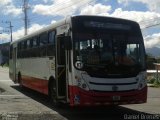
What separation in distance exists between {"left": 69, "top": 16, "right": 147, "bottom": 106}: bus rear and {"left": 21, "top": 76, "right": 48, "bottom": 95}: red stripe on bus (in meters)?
3.86

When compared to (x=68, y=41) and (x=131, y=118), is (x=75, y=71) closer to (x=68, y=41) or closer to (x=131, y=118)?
(x=68, y=41)

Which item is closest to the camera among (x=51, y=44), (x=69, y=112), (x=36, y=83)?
(x=69, y=112)

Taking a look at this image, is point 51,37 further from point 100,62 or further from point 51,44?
point 100,62

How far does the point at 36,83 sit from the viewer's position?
19406 millimetres

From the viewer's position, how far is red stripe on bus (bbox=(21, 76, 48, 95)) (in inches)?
682

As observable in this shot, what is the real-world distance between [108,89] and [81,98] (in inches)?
A: 34.7

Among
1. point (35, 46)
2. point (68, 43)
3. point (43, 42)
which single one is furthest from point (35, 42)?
point (68, 43)

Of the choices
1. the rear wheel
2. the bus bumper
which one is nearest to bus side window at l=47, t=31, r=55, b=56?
the rear wheel

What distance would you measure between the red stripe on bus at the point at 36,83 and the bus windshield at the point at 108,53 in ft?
13.5

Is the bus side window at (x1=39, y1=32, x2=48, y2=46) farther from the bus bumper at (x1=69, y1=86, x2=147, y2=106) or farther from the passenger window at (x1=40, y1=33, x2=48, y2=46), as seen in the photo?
the bus bumper at (x1=69, y1=86, x2=147, y2=106)

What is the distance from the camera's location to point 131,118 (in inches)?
520

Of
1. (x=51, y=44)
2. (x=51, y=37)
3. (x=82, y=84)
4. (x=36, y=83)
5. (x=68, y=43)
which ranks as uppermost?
(x=51, y=37)

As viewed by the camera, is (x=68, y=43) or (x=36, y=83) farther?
(x=36, y=83)

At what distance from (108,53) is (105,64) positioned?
1.23 ft
